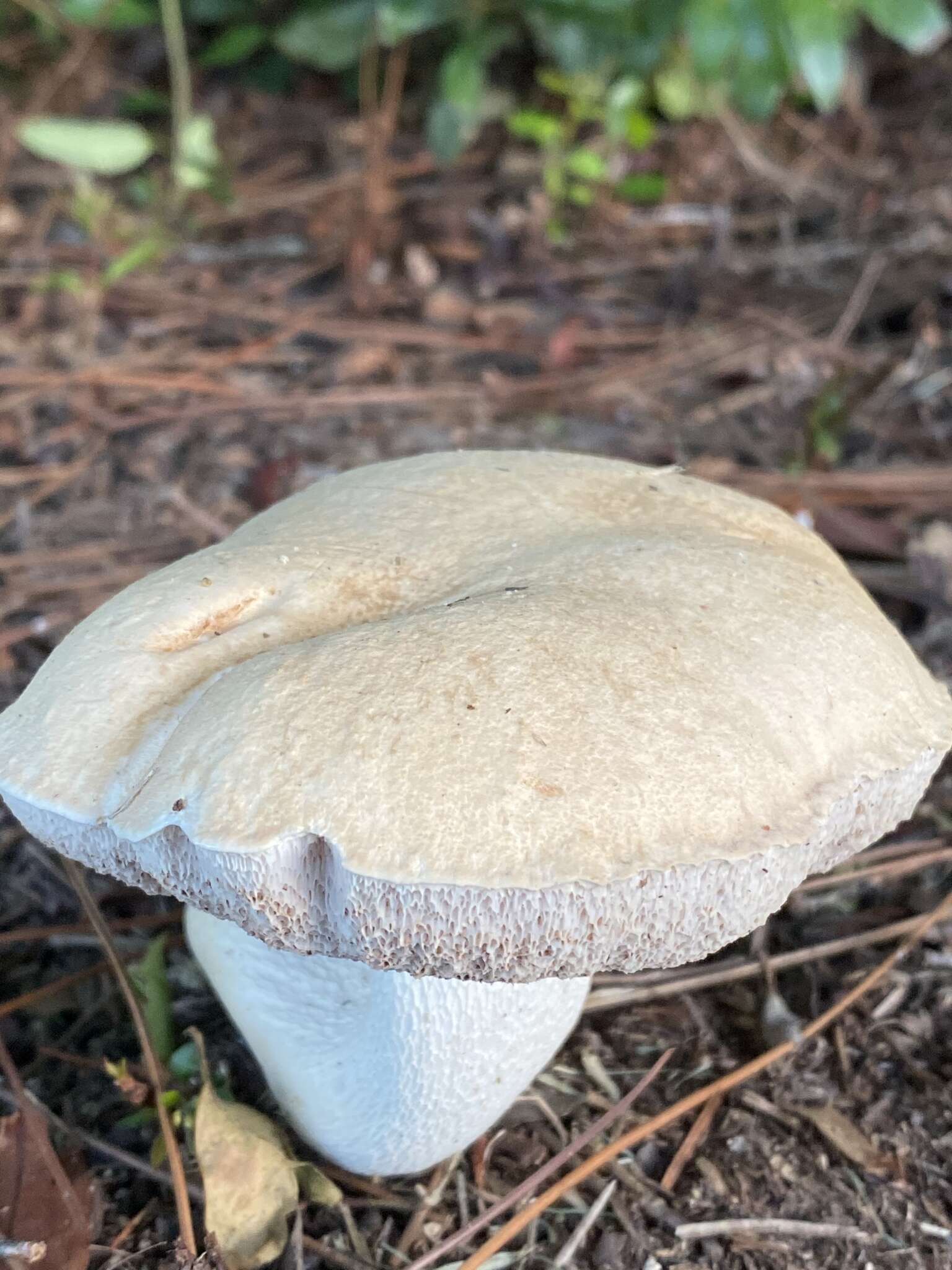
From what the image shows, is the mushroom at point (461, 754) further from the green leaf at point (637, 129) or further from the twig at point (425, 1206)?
the green leaf at point (637, 129)

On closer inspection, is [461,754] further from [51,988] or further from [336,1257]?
[51,988]

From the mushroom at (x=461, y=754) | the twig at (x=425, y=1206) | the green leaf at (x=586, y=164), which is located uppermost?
the green leaf at (x=586, y=164)

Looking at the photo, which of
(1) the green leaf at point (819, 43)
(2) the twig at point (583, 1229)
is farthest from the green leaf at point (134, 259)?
(2) the twig at point (583, 1229)

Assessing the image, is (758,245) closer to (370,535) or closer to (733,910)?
(370,535)

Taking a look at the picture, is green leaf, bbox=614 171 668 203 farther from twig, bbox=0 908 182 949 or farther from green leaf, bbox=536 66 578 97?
twig, bbox=0 908 182 949

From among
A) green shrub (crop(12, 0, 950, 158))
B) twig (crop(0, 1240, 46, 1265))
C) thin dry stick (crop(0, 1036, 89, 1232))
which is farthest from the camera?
green shrub (crop(12, 0, 950, 158))

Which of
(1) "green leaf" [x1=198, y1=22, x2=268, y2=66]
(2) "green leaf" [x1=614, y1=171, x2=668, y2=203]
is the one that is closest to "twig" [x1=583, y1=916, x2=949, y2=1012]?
(2) "green leaf" [x1=614, y1=171, x2=668, y2=203]

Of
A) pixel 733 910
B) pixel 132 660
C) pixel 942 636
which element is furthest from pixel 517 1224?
pixel 942 636
